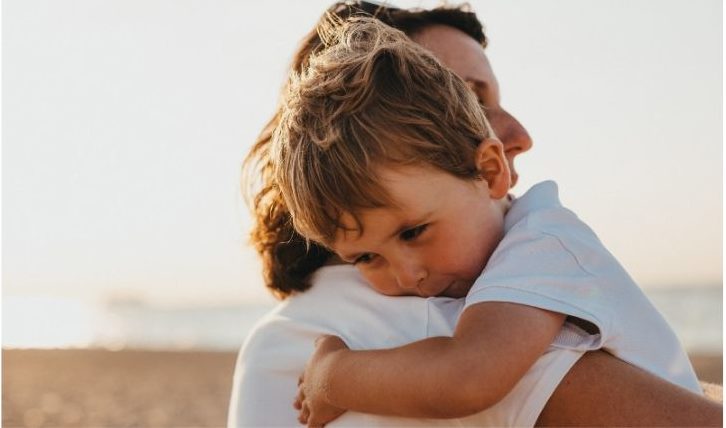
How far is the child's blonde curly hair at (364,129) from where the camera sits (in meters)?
2.15

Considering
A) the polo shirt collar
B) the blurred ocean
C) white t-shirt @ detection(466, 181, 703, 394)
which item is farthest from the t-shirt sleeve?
the blurred ocean

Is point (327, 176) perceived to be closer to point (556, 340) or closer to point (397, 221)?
point (397, 221)

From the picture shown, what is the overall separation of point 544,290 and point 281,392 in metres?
0.75

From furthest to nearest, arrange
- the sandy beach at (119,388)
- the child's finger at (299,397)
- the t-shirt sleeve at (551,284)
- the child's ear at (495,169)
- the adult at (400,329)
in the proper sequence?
the sandy beach at (119,388)
the child's ear at (495,169)
the child's finger at (299,397)
the t-shirt sleeve at (551,284)
the adult at (400,329)

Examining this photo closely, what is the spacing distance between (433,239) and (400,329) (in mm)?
242

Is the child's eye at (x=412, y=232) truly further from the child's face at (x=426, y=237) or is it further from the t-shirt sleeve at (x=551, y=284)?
the t-shirt sleeve at (x=551, y=284)

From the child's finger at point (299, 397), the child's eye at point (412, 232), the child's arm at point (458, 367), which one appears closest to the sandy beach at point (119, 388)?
the child's finger at point (299, 397)

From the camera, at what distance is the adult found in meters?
1.83

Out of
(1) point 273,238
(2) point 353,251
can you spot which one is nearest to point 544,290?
(2) point 353,251

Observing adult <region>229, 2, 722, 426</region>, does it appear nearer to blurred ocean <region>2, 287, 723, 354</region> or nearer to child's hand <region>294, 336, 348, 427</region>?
child's hand <region>294, 336, 348, 427</region>

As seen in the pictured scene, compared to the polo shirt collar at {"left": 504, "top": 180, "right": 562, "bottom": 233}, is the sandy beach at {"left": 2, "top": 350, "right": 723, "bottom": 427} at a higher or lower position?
lower

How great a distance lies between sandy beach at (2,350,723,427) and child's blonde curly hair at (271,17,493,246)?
7981 mm

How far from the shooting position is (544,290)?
196cm

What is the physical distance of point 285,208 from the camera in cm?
262
